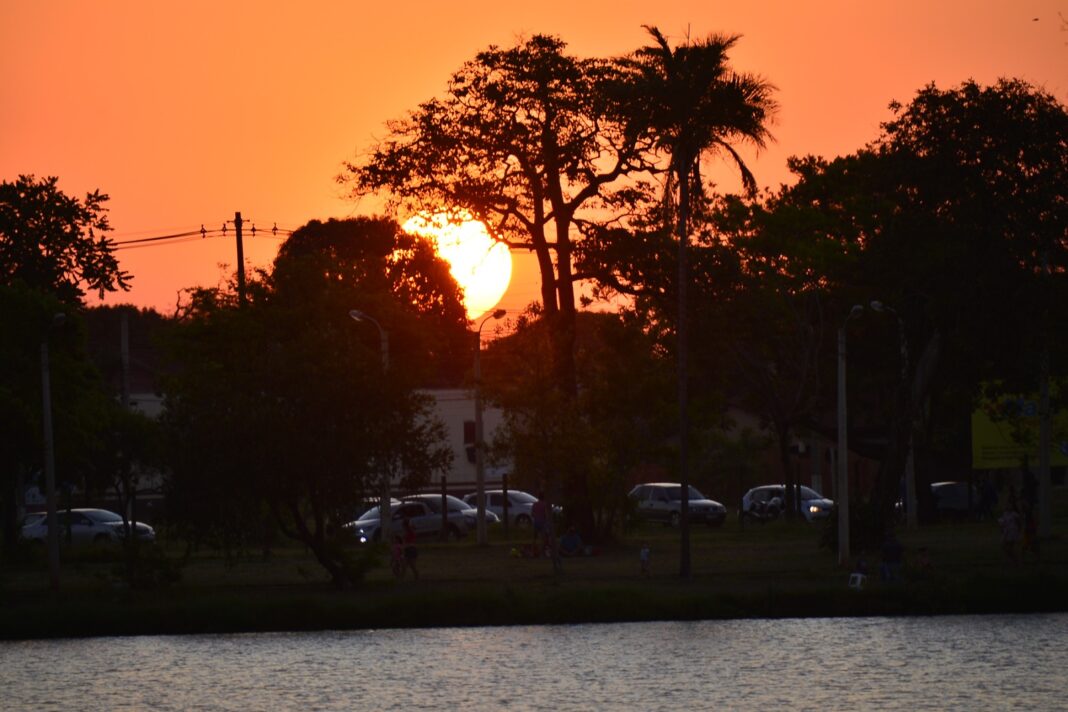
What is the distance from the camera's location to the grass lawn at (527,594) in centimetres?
3438

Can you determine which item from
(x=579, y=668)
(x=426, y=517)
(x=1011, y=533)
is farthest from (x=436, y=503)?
(x=579, y=668)

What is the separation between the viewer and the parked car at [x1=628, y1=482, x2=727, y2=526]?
6969 centimetres

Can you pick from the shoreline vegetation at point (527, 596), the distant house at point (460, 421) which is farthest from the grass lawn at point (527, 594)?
the distant house at point (460, 421)

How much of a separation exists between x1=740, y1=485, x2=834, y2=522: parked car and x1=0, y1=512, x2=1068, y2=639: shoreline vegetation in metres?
27.0

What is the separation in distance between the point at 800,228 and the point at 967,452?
12757 millimetres

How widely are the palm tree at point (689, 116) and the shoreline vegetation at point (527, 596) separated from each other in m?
3.81

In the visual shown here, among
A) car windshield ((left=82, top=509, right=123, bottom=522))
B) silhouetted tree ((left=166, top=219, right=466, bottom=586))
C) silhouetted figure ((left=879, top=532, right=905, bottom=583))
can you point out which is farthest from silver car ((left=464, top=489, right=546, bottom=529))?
silhouetted figure ((left=879, top=532, right=905, bottom=583))

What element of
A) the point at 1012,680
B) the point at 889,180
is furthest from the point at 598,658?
the point at 889,180

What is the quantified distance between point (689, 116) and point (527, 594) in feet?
40.9

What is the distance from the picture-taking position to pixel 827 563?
4369 centimetres

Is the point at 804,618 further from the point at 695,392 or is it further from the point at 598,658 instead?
the point at 695,392

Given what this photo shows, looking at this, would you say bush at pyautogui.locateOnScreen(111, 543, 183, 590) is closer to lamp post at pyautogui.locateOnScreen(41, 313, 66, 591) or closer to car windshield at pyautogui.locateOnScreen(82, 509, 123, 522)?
lamp post at pyautogui.locateOnScreen(41, 313, 66, 591)

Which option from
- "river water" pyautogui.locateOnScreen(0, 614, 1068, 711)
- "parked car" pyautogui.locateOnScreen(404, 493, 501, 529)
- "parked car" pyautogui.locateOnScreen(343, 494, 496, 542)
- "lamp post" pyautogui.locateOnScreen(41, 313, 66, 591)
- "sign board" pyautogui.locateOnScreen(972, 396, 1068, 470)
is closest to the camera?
"river water" pyautogui.locateOnScreen(0, 614, 1068, 711)

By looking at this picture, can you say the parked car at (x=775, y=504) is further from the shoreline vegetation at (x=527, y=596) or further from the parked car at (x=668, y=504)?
the shoreline vegetation at (x=527, y=596)
